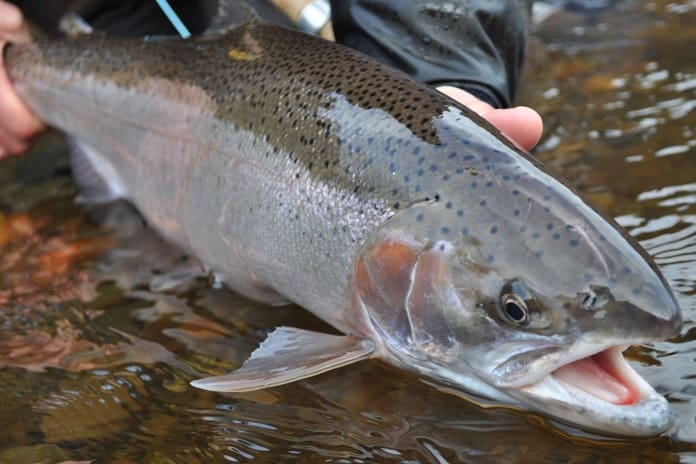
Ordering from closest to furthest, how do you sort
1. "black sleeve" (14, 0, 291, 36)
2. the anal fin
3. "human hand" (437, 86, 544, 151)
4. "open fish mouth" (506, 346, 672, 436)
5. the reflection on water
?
1. "open fish mouth" (506, 346, 672, 436)
2. the reflection on water
3. "human hand" (437, 86, 544, 151)
4. the anal fin
5. "black sleeve" (14, 0, 291, 36)

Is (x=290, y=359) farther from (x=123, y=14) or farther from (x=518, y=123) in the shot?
(x=123, y=14)

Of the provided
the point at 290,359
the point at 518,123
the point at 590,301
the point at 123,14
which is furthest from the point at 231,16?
the point at 590,301

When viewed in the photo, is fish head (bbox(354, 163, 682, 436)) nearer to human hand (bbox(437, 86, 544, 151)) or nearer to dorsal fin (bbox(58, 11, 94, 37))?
human hand (bbox(437, 86, 544, 151))

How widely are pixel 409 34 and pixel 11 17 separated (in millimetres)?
2030

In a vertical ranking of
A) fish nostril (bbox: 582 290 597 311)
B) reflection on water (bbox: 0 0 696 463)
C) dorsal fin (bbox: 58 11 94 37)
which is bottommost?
reflection on water (bbox: 0 0 696 463)

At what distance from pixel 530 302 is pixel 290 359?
2.24ft

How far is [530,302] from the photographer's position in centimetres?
184

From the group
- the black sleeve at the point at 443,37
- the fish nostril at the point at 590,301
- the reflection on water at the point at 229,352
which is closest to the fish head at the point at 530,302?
the fish nostril at the point at 590,301

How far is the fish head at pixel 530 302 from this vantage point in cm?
177

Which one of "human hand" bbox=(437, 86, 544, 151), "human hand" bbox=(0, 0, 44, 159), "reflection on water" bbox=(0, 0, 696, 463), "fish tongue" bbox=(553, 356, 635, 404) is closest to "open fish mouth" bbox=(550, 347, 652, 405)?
"fish tongue" bbox=(553, 356, 635, 404)

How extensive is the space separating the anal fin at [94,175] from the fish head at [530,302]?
1.83 meters

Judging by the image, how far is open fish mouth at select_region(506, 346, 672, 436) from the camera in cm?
176

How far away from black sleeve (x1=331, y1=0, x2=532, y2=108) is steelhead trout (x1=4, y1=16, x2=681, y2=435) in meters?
0.36

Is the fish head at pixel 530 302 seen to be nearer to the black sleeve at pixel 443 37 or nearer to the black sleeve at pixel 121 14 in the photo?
the black sleeve at pixel 443 37
